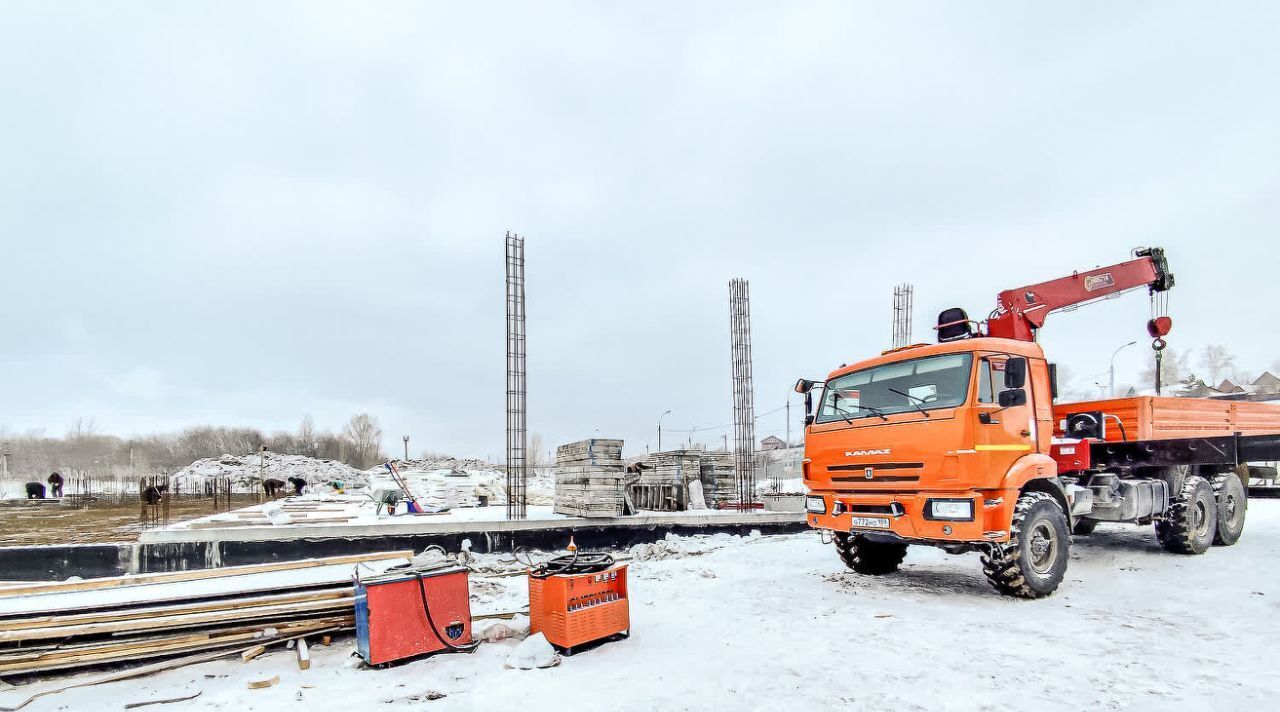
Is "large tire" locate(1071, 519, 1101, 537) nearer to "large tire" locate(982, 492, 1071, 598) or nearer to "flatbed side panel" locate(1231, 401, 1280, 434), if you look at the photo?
"flatbed side panel" locate(1231, 401, 1280, 434)

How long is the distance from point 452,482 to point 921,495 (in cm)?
1702

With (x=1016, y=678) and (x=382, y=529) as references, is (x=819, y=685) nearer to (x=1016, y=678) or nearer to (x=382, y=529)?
(x=1016, y=678)

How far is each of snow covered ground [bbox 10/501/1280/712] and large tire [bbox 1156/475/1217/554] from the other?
1.02 metres

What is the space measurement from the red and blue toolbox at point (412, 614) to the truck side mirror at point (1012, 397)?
5675mm

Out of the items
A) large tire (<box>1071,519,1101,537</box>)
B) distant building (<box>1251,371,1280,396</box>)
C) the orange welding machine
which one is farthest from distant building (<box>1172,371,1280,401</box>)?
the orange welding machine

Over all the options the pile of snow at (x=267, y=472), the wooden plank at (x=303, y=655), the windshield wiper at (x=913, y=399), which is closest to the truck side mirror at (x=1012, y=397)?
the windshield wiper at (x=913, y=399)

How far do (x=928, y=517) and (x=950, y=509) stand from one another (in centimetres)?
24

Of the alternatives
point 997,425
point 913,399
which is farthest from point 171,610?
point 997,425

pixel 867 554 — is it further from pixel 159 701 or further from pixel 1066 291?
pixel 159 701

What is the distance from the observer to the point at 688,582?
8688 millimetres

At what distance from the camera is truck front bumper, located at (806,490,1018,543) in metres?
6.54

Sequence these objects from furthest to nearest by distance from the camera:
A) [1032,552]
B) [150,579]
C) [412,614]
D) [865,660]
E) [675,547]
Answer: [675,547], [150,579], [1032,552], [412,614], [865,660]

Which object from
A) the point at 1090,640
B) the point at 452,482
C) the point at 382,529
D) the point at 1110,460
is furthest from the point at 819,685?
the point at 452,482

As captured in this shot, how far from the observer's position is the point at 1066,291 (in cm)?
1048
